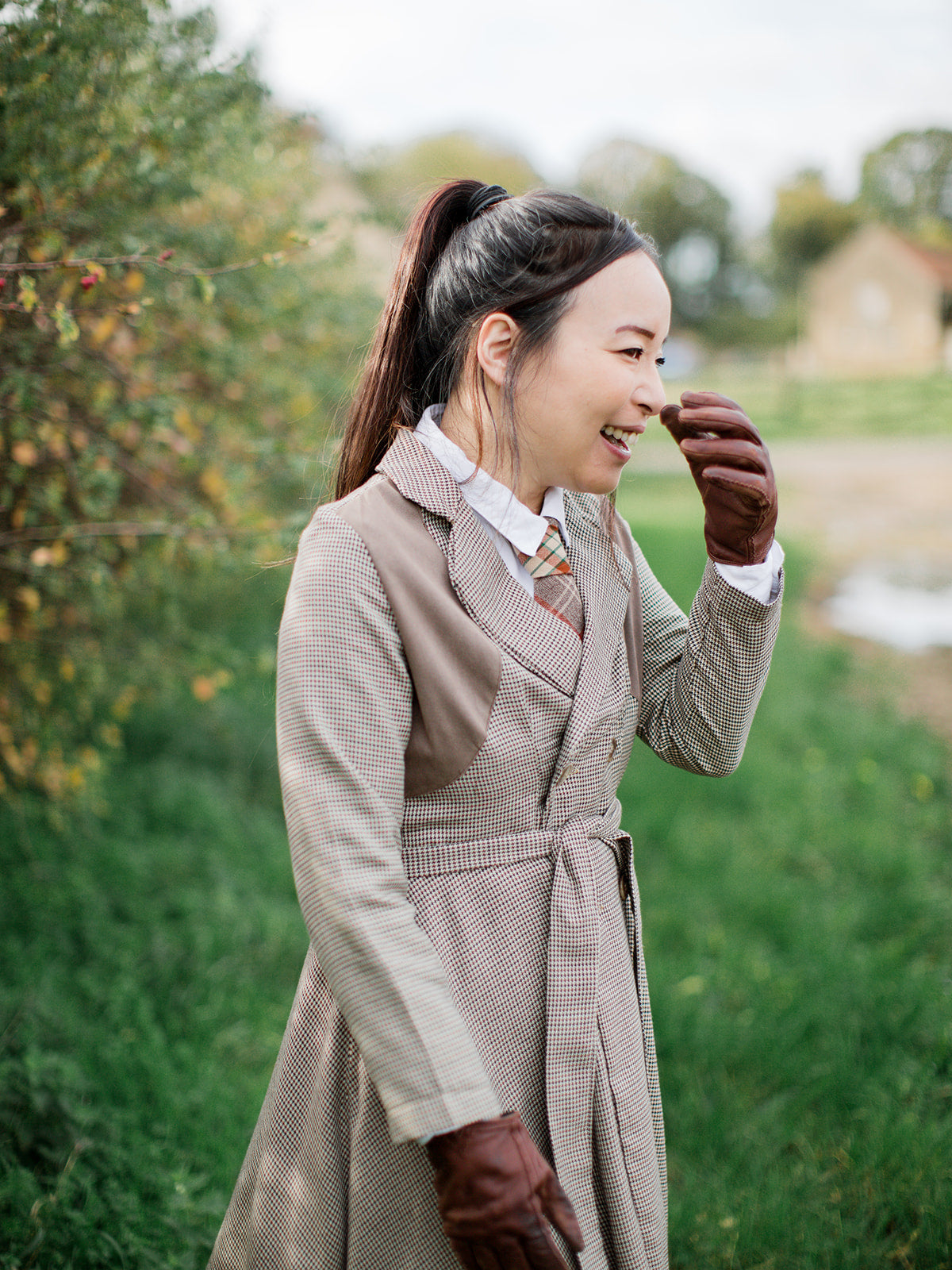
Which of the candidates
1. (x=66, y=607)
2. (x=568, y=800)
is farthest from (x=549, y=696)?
(x=66, y=607)

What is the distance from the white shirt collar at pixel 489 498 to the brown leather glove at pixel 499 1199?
2.30 ft

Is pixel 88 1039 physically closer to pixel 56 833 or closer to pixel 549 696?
pixel 56 833

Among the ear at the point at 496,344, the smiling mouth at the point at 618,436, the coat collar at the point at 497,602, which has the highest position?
the ear at the point at 496,344

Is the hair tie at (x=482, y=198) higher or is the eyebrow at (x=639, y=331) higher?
the hair tie at (x=482, y=198)

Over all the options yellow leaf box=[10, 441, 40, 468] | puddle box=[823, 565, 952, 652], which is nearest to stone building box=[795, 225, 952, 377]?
puddle box=[823, 565, 952, 652]

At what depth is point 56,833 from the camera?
141 inches

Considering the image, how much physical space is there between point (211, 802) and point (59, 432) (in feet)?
6.11

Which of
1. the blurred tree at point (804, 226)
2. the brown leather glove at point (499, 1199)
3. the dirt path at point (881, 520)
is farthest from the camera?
the blurred tree at point (804, 226)

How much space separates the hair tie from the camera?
1.45 meters

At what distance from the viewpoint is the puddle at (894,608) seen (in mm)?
6902

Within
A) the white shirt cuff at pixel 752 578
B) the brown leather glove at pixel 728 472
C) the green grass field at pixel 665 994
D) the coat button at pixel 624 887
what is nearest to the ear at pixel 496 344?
the brown leather glove at pixel 728 472

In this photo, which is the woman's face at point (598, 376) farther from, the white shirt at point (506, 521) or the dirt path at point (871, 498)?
the dirt path at point (871, 498)

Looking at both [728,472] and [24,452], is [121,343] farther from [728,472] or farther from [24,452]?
[728,472]

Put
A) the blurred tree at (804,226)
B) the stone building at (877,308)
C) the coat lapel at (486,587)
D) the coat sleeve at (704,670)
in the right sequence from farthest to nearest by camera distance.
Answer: the blurred tree at (804,226) → the stone building at (877,308) → the coat sleeve at (704,670) → the coat lapel at (486,587)
